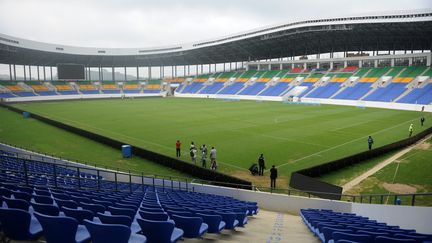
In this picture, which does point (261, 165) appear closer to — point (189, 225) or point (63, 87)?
point (189, 225)

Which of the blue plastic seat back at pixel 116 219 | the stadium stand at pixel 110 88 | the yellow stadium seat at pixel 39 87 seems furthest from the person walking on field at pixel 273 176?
the yellow stadium seat at pixel 39 87

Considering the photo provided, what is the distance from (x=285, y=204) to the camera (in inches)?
519

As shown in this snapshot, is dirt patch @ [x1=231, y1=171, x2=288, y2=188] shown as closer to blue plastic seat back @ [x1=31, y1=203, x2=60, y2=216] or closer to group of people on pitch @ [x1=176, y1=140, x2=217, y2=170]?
group of people on pitch @ [x1=176, y1=140, x2=217, y2=170]

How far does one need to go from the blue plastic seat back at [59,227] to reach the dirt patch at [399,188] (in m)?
15.3

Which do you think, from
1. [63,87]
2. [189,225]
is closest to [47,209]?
[189,225]

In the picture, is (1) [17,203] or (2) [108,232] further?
(1) [17,203]

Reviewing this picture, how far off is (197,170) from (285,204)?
6243mm

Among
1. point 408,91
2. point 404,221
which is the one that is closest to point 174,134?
point 404,221

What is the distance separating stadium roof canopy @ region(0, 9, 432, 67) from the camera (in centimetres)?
5522

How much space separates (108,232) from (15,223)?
1479mm

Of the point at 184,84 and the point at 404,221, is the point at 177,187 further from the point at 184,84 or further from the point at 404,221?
the point at 184,84

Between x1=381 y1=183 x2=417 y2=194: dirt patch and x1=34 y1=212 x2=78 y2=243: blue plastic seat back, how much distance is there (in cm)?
1530

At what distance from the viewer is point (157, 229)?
4.35 m

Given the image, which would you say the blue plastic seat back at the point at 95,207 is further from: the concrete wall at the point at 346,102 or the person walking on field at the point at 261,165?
the concrete wall at the point at 346,102
